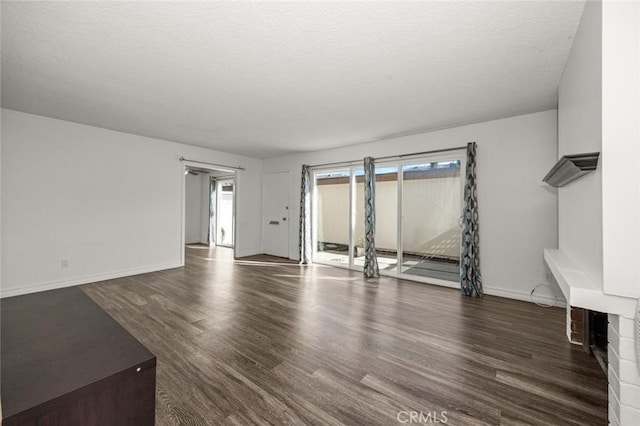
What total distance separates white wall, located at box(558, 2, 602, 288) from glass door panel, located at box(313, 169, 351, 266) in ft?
11.1

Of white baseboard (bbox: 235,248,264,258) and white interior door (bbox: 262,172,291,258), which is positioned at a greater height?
white interior door (bbox: 262,172,291,258)

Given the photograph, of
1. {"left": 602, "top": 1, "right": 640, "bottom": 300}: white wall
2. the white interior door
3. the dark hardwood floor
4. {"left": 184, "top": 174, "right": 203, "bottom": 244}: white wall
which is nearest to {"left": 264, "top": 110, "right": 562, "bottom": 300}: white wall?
the dark hardwood floor

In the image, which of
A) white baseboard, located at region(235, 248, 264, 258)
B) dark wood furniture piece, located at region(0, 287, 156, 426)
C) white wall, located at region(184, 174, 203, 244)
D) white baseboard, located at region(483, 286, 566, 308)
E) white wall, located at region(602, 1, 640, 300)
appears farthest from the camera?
white wall, located at region(184, 174, 203, 244)

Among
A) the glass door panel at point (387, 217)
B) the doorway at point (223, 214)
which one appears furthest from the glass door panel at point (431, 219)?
the doorway at point (223, 214)

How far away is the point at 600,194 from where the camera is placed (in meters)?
1.42

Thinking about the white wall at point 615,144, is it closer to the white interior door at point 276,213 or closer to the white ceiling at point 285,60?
the white ceiling at point 285,60

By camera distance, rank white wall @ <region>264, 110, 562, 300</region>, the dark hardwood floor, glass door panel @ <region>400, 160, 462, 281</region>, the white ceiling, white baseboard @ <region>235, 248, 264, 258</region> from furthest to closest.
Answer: white baseboard @ <region>235, 248, 264, 258</region> < glass door panel @ <region>400, 160, 462, 281</region> < white wall @ <region>264, 110, 562, 300</region> < the white ceiling < the dark hardwood floor

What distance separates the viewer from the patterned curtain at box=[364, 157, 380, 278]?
466 centimetres

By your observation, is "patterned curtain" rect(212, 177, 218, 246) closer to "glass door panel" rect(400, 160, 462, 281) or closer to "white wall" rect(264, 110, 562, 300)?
"glass door panel" rect(400, 160, 462, 281)

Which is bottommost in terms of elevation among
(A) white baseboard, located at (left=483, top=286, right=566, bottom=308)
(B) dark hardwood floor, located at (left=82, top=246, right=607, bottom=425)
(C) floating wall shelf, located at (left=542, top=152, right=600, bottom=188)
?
(B) dark hardwood floor, located at (left=82, top=246, right=607, bottom=425)

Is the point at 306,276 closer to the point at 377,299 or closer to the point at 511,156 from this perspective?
the point at 377,299

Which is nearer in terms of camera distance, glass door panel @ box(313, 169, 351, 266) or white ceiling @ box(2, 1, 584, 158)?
white ceiling @ box(2, 1, 584, 158)

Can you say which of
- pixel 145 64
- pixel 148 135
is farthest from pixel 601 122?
pixel 148 135

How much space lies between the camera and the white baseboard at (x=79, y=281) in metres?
3.47
